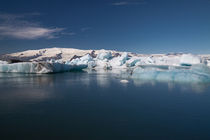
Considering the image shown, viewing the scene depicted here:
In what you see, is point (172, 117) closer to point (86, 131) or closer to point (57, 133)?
point (86, 131)

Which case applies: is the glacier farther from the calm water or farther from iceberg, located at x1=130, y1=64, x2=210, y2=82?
the calm water

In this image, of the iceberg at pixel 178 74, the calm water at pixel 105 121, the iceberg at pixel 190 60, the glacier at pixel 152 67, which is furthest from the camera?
the iceberg at pixel 190 60

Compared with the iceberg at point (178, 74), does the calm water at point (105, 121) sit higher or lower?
lower

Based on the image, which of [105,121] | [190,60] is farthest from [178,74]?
[105,121]

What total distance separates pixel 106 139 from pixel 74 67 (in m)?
23.9

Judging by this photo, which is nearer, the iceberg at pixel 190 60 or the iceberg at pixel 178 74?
the iceberg at pixel 178 74

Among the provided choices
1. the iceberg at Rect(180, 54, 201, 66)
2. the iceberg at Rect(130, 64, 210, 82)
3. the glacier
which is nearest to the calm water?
the iceberg at Rect(130, 64, 210, 82)

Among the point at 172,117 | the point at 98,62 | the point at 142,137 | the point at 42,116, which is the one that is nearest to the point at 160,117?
the point at 172,117

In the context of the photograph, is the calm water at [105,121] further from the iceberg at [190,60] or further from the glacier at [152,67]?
the iceberg at [190,60]

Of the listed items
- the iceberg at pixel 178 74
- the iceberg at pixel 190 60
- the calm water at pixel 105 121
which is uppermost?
the iceberg at pixel 190 60

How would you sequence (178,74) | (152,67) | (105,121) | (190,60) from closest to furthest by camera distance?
(105,121), (178,74), (190,60), (152,67)

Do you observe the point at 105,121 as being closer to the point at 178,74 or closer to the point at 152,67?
the point at 178,74

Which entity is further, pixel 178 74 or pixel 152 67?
pixel 152 67

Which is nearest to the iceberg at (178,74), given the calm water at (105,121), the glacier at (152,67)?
the glacier at (152,67)
